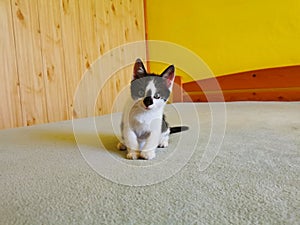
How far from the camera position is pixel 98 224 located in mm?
394

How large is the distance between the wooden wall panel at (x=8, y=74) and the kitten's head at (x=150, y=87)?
106 cm

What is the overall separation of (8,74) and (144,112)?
1.13 meters

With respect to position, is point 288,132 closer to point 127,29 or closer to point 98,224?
point 98,224

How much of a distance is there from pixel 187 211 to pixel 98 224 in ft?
0.45

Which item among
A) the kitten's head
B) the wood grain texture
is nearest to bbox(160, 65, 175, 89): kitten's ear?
the kitten's head

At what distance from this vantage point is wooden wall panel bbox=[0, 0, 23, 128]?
61.5 inches

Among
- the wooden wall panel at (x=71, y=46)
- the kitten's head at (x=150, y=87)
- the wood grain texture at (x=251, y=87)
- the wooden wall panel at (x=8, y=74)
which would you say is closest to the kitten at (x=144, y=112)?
the kitten's head at (x=150, y=87)

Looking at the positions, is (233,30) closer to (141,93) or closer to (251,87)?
(251,87)

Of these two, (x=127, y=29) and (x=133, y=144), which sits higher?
(x=127, y=29)

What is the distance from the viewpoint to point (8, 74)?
159 cm

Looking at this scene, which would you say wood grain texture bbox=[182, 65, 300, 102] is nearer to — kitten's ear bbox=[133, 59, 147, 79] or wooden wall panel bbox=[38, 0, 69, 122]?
wooden wall panel bbox=[38, 0, 69, 122]

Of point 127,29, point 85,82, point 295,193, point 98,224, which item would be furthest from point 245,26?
point 98,224

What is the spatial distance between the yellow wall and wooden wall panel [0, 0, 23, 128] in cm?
131

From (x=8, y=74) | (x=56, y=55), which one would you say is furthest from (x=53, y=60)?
(x=8, y=74)
